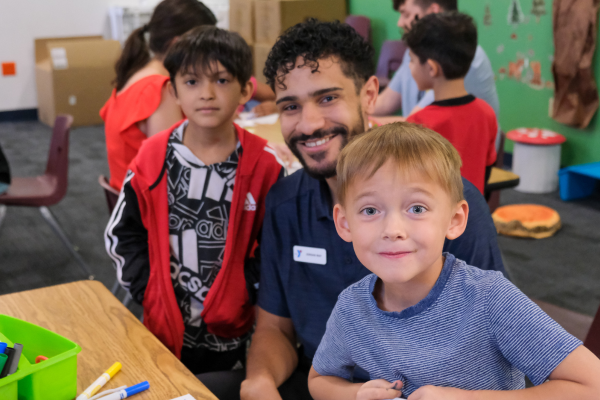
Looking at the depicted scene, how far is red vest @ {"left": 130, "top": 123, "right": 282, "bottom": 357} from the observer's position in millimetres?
1560

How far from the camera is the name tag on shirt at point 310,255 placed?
1.35 metres

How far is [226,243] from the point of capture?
5.14ft

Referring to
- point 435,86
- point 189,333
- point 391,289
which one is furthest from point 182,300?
point 435,86

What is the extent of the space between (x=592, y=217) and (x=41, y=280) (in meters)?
3.42

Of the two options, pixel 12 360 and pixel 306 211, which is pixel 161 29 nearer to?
pixel 306 211

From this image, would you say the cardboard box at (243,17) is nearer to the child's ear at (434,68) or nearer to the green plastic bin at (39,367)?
the child's ear at (434,68)

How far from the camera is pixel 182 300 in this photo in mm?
1639

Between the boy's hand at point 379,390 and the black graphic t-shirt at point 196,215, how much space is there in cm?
78

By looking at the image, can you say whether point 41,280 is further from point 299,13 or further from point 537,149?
point 299,13

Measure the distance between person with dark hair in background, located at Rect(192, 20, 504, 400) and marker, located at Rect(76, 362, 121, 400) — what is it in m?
0.30

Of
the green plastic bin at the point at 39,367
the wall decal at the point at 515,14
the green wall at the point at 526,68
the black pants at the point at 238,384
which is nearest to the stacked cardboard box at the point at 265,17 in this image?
the green wall at the point at 526,68

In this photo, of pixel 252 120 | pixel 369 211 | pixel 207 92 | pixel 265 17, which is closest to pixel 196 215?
pixel 207 92

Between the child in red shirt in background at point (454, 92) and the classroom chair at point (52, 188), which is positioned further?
the classroom chair at point (52, 188)

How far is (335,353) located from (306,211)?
0.43m
